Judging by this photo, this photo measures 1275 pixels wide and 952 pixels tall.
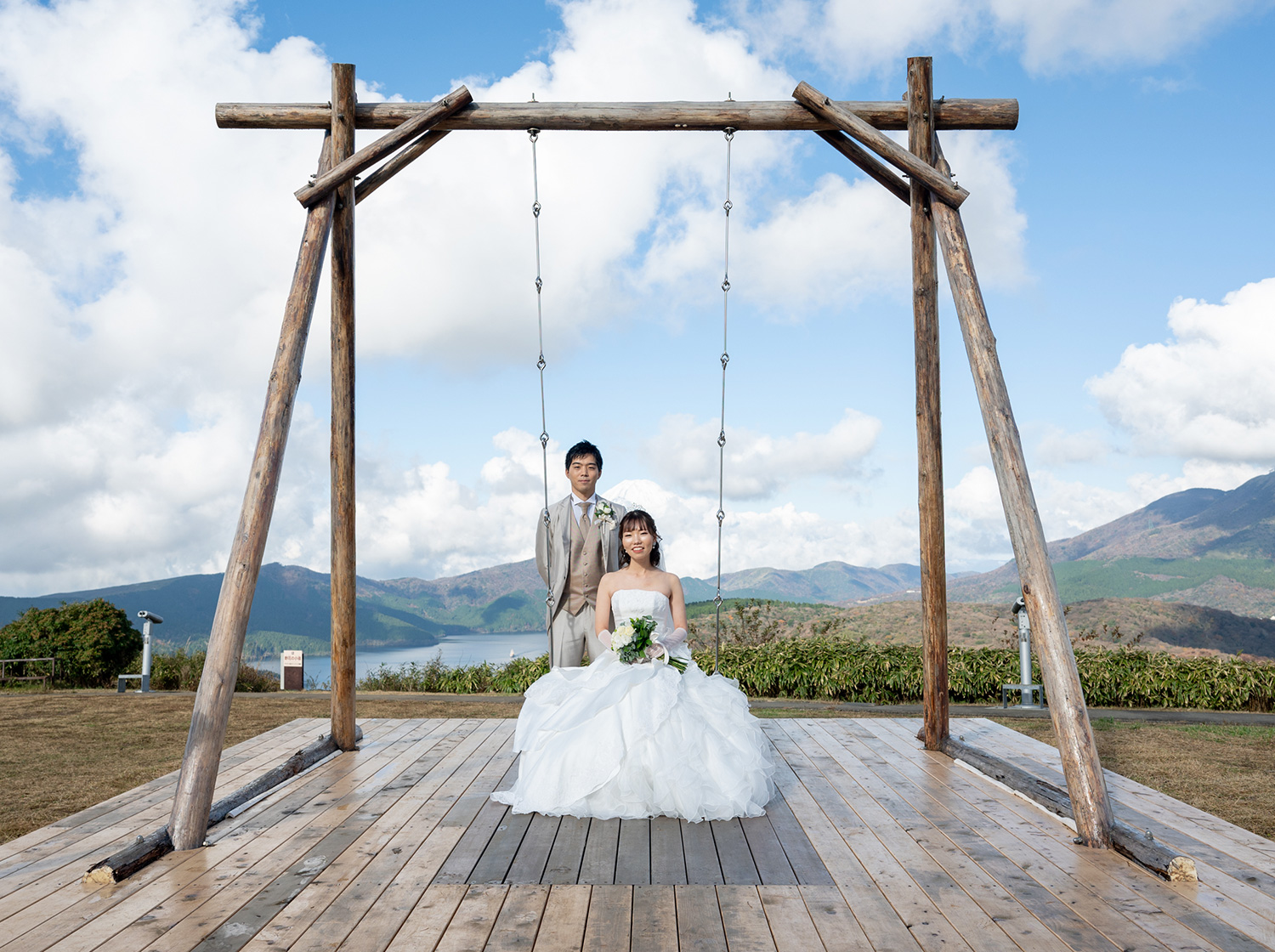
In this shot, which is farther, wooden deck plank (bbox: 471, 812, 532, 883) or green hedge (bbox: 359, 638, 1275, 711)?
green hedge (bbox: 359, 638, 1275, 711)

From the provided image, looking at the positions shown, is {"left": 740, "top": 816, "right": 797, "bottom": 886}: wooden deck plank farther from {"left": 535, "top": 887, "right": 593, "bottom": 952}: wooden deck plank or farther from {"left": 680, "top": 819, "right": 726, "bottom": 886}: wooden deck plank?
{"left": 535, "top": 887, "right": 593, "bottom": 952}: wooden deck plank

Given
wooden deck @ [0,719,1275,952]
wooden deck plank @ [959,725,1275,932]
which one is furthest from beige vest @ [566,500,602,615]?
wooden deck plank @ [959,725,1275,932]

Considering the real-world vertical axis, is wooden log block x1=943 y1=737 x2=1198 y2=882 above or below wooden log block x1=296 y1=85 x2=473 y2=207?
below

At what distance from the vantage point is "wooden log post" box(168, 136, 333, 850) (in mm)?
3631

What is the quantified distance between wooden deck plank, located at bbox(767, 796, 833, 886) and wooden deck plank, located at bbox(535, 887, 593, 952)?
0.76 m

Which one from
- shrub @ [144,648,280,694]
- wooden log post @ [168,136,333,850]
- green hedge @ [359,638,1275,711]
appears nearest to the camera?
wooden log post @ [168,136,333,850]

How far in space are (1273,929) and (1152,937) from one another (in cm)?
40

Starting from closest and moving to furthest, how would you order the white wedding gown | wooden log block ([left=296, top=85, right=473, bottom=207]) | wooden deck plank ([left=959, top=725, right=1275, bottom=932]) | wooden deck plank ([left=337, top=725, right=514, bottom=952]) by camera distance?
wooden deck plank ([left=337, top=725, right=514, bottom=952]), wooden deck plank ([left=959, top=725, right=1275, bottom=932]), the white wedding gown, wooden log block ([left=296, top=85, right=473, bottom=207])

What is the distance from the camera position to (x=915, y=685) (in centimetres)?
900

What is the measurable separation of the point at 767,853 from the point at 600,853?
625 mm

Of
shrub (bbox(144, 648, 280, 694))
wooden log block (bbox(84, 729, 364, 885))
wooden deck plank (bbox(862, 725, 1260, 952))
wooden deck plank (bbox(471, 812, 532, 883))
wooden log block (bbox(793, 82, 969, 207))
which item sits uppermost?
wooden log block (bbox(793, 82, 969, 207))

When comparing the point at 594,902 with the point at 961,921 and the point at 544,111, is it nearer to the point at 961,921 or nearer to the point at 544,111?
the point at 961,921

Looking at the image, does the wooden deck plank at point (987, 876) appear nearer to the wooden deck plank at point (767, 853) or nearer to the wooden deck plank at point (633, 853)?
the wooden deck plank at point (767, 853)

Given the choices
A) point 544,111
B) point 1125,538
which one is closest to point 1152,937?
point 544,111
